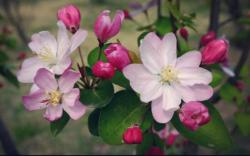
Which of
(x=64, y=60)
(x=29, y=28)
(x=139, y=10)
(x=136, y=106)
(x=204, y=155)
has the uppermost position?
(x=64, y=60)

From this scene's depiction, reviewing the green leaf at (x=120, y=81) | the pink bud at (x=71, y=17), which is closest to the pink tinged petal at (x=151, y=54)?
the green leaf at (x=120, y=81)

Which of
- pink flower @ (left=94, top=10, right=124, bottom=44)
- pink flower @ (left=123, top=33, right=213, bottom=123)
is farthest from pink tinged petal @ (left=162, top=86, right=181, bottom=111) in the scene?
pink flower @ (left=94, top=10, right=124, bottom=44)

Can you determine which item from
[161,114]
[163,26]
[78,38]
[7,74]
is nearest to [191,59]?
[161,114]

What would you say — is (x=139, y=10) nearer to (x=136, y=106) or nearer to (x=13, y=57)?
(x=136, y=106)

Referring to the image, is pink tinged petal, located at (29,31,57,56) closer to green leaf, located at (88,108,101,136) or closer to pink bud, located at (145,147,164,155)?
green leaf, located at (88,108,101,136)

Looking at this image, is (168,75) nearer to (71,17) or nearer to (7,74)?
(71,17)

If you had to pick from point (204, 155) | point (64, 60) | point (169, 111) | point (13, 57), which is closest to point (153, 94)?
point (169, 111)
